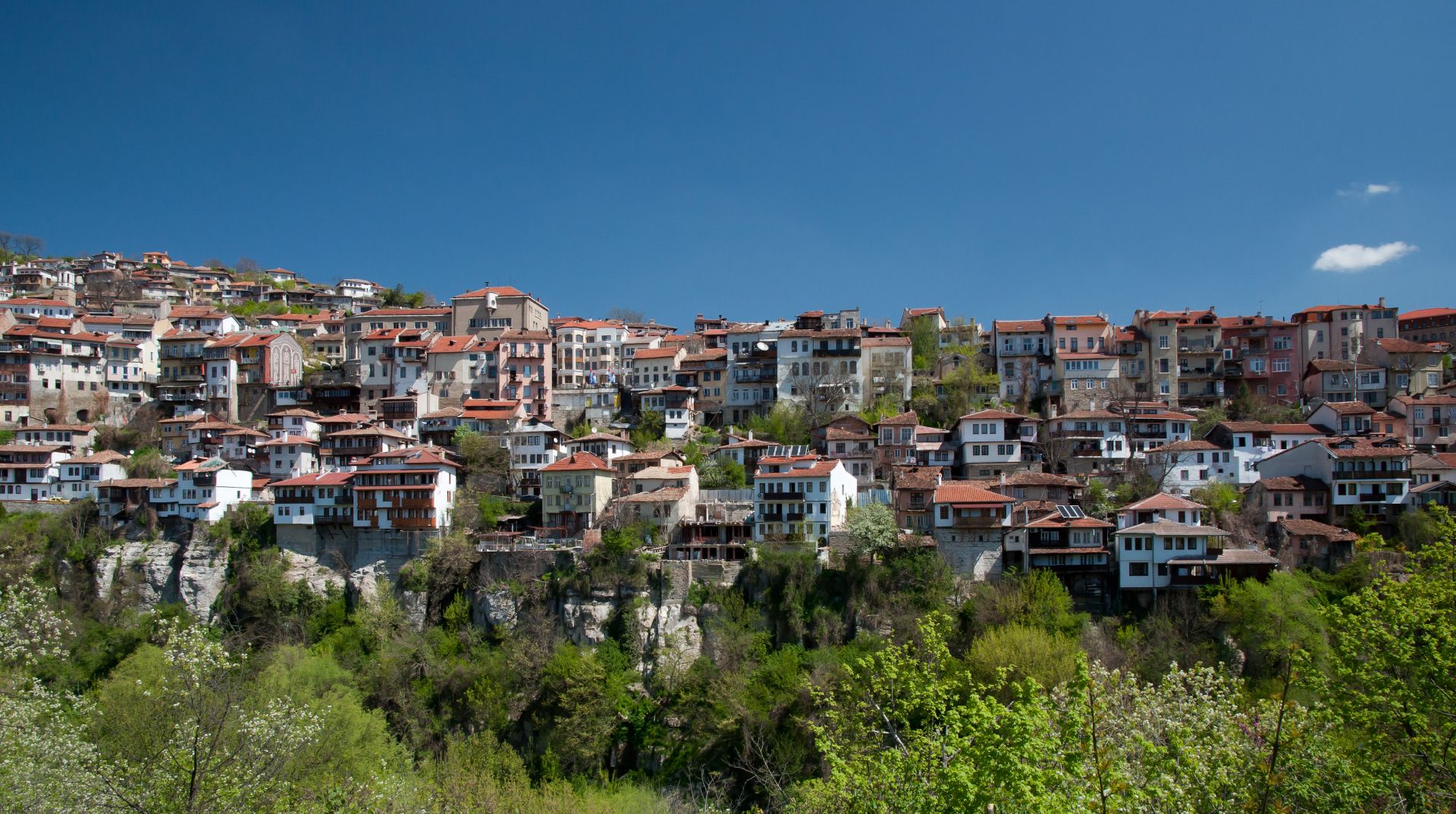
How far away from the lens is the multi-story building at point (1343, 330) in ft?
194

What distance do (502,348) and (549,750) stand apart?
3212 cm

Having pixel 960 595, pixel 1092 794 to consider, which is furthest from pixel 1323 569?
pixel 1092 794

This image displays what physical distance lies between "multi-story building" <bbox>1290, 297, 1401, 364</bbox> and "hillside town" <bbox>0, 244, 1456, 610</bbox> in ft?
0.58

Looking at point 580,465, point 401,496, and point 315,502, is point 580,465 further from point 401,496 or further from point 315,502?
point 315,502

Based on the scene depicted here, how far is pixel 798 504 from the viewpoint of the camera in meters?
42.4

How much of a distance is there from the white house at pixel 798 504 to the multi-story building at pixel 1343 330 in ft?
116

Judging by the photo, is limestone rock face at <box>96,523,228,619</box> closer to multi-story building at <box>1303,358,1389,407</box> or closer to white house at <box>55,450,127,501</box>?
white house at <box>55,450,127,501</box>

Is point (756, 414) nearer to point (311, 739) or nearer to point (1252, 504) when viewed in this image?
point (1252, 504)

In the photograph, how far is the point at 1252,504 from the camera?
139 feet

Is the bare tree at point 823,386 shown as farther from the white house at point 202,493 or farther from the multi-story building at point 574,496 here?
the white house at point 202,493

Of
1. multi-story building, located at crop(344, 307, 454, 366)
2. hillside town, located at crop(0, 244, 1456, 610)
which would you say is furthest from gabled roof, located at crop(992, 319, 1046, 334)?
multi-story building, located at crop(344, 307, 454, 366)

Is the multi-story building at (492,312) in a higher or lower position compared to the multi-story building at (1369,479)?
higher

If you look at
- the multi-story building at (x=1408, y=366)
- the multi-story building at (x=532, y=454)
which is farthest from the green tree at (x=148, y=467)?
the multi-story building at (x=1408, y=366)

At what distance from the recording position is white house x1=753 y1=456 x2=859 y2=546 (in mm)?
42156
